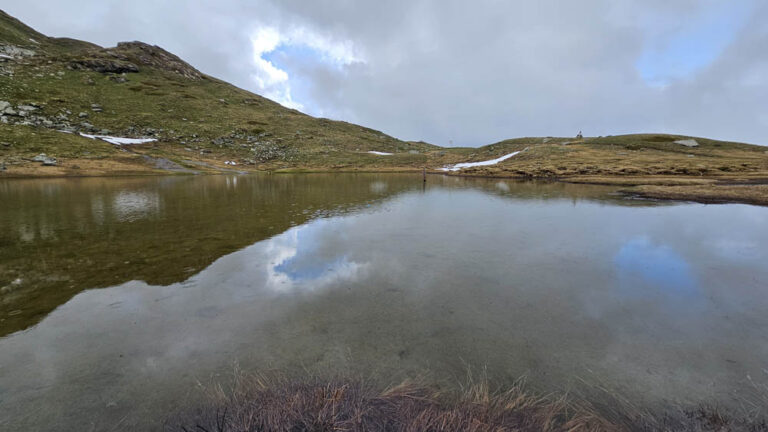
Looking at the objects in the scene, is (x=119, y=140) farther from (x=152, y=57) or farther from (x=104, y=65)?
(x=152, y=57)

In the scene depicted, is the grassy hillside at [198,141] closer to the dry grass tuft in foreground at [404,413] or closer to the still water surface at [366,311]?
the still water surface at [366,311]

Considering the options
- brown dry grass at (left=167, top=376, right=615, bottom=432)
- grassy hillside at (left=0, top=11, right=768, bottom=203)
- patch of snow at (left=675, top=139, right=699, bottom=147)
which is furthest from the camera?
patch of snow at (left=675, top=139, right=699, bottom=147)

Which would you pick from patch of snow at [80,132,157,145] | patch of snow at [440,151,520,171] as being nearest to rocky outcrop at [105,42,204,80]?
patch of snow at [80,132,157,145]

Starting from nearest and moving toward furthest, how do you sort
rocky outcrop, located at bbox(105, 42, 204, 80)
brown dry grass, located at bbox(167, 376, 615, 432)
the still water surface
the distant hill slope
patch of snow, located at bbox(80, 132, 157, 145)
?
brown dry grass, located at bbox(167, 376, 615, 432) → the still water surface → the distant hill slope → patch of snow, located at bbox(80, 132, 157, 145) → rocky outcrop, located at bbox(105, 42, 204, 80)

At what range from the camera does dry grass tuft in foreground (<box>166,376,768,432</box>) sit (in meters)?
3.91

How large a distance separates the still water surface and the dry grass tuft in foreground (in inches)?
19.7

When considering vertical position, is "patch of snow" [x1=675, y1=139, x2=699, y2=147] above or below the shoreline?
→ above

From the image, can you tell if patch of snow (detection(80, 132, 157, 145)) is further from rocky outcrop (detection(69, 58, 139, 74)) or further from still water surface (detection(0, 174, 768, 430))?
still water surface (detection(0, 174, 768, 430))

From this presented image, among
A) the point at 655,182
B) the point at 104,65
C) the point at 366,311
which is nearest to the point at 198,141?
the point at 104,65

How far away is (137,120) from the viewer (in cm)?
9812

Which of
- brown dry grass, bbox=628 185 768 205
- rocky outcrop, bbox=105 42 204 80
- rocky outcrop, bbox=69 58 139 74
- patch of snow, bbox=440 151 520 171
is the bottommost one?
brown dry grass, bbox=628 185 768 205

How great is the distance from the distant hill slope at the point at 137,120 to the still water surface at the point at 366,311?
69.3 metres

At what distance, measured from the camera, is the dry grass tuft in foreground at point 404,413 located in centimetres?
391

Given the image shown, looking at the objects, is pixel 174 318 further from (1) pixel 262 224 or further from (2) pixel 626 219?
(2) pixel 626 219
